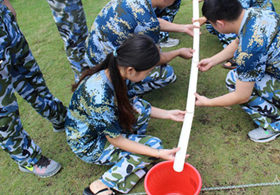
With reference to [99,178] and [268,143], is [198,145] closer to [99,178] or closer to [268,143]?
[268,143]

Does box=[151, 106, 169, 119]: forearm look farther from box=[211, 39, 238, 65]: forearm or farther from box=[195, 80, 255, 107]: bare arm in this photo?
box=[211, 39, 238, 65]: forearm

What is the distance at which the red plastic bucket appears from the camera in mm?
1560

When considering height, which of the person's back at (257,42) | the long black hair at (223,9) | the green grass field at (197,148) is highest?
the long black hair at (223,9)

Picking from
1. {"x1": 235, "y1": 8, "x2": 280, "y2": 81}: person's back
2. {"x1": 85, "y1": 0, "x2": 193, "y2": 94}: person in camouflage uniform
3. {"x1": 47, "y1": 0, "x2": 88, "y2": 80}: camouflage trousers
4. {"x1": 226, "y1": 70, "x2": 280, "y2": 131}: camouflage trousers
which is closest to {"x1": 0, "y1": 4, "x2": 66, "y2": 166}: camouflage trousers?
{"x1": 85, "y1": 0, "x2": 193, "y2": 94}: person in camouflage uniform

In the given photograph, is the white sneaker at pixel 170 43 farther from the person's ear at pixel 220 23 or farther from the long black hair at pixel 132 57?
the long black hair at pixel 132 57

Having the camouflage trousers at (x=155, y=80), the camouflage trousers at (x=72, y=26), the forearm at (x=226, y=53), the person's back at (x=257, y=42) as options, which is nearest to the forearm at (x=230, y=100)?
the person's back at (x=257, y=42)

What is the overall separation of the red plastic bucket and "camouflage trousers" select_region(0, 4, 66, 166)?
0.95 meters

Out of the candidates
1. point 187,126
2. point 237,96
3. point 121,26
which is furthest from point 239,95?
point 121,26

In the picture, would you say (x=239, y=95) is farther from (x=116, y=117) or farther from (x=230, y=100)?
(x=116, y=117)

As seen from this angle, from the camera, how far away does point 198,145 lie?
6.75 feet

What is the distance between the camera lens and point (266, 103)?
1.95 metres

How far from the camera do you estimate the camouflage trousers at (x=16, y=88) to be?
160 centimetres

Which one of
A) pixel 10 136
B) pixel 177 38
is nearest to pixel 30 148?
pixel 10 136

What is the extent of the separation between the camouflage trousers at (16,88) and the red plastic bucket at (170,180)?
0.95 meters
